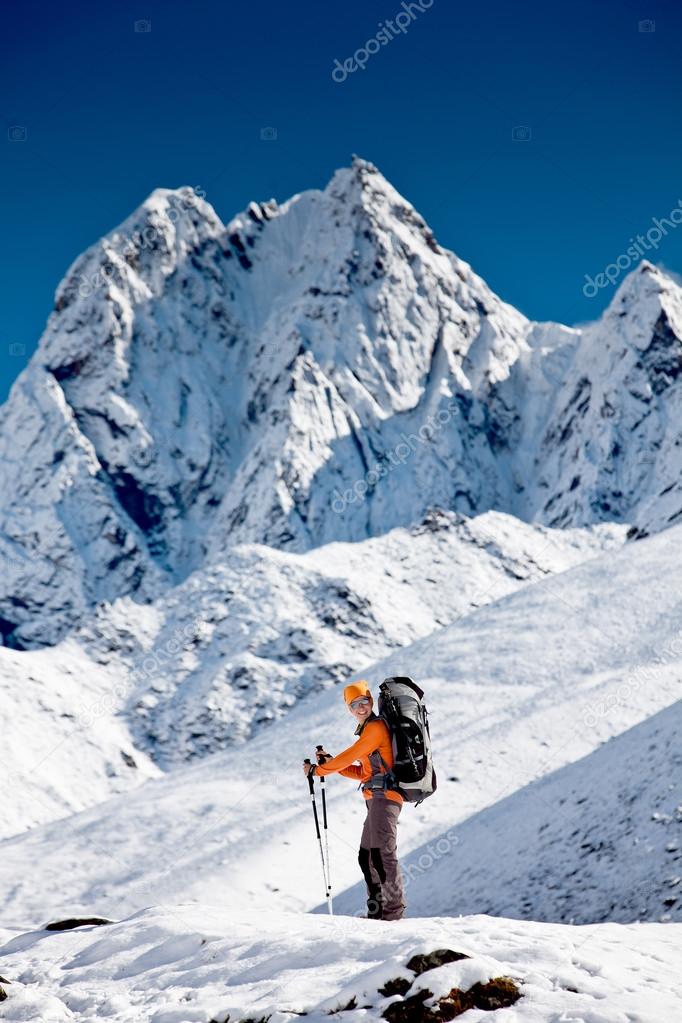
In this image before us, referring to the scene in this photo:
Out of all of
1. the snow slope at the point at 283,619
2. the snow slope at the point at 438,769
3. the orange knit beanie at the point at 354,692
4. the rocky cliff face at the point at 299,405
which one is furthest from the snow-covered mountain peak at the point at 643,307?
the orange knit beanie at the point at 354,692

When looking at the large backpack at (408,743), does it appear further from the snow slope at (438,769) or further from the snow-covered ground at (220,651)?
the snow-covered ground at (220,651)

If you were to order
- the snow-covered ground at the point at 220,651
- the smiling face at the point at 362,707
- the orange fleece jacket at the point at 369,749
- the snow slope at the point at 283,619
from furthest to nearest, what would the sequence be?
the snow slope at the point at 283,619 → the snow-covered ground at the point at 220,651 → the smiling face at the point at 362,707 → the orange fleece jacket at the point at 369,749

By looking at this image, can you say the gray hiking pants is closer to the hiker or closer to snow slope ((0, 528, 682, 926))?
the hiker

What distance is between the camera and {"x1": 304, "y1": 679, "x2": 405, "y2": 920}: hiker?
912 centimetres

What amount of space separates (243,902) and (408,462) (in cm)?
12310

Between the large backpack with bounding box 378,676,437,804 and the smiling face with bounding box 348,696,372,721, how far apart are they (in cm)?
26

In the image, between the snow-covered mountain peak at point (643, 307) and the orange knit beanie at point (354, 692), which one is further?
the snow-covered mountain peak at point (643, 307)

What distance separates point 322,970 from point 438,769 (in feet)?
60.3

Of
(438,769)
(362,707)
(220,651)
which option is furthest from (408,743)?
(220,651)

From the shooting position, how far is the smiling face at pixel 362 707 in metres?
9.28

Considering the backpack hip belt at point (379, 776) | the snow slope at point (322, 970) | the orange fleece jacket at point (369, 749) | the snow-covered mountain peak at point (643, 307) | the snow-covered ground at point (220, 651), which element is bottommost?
the snow slope at point (322, 970)

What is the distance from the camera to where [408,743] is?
29.5ft

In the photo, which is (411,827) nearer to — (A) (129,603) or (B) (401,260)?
(A) (129,603)

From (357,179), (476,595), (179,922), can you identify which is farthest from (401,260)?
(179,922)
